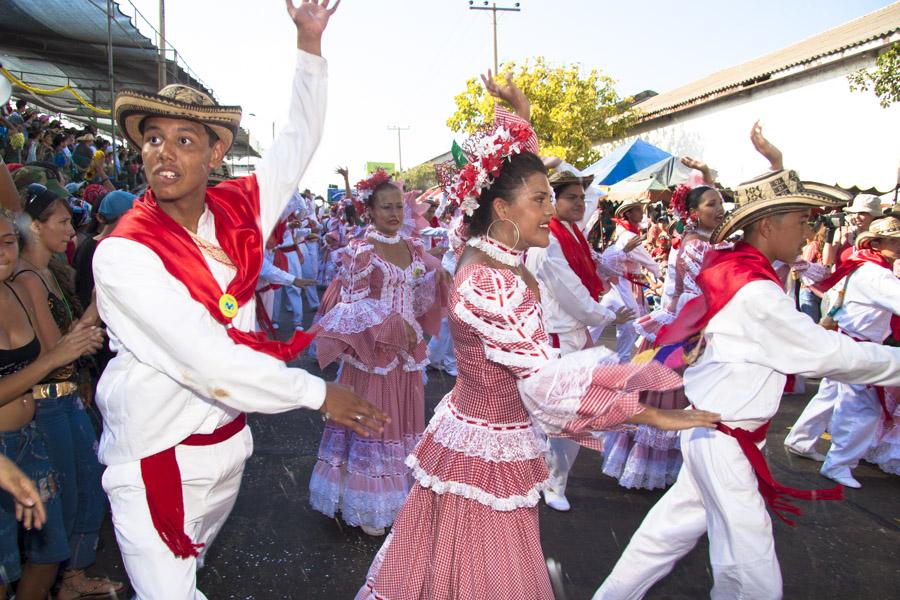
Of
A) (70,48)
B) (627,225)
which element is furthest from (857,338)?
(70,48)

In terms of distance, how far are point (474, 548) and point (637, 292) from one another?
20.5 feet

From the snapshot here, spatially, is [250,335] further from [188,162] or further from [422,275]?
[422,275]

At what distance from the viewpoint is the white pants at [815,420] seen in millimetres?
6031

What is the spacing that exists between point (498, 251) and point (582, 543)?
2.57m

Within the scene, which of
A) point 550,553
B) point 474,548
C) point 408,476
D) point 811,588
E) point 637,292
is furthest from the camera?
point 637,292

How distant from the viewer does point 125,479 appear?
85.6 inches

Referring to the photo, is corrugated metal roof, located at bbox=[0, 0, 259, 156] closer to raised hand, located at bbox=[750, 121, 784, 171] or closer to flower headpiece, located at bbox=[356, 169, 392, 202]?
flower headpiece, located at bbox=[356, 169, 392, 202]

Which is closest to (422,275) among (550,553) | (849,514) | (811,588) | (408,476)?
(408,476)

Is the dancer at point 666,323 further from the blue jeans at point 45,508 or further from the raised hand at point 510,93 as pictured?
the blue jeans at point 45,508

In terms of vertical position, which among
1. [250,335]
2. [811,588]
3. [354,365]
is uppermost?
[250,335]

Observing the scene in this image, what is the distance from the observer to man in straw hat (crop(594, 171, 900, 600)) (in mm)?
2867

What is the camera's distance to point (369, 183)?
5566mm

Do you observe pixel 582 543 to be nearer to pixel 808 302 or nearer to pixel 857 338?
pixel 857 338

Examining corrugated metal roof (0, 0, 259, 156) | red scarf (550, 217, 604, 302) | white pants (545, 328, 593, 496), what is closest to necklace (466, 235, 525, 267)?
white pants (545, 328, 593, 496)
